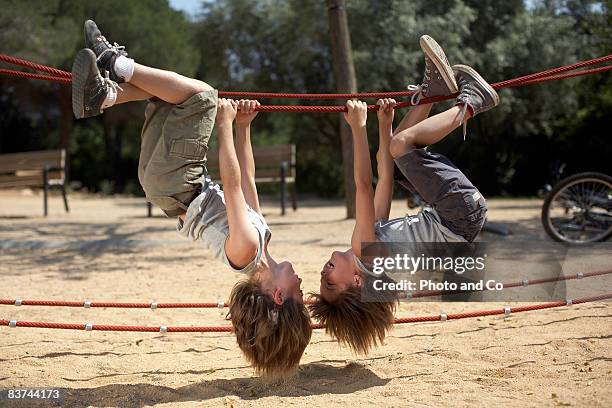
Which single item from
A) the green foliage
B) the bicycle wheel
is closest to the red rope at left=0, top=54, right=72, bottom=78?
the bicycle wheel

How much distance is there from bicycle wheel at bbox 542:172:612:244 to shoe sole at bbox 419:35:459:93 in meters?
3.51

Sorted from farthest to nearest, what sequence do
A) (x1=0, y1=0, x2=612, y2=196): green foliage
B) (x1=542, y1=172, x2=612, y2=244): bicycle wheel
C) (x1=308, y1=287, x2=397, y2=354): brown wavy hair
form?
(x1=0, y1=0, x2=612, y2=196): green foliage
(x1=542, y1=172, x2=612, y2=244): bicycle wheel
(x1=308, y1=287, x2=397, y2=354): brown wavy hair

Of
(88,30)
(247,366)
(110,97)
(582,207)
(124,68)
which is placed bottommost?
(247,366)

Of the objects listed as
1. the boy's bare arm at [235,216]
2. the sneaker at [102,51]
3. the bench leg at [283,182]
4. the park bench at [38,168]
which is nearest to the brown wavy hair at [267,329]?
the boy's bare arm at [235,216]

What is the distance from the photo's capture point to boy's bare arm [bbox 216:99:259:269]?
9.87 ft

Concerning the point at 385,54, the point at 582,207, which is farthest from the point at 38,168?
the point at 582,207

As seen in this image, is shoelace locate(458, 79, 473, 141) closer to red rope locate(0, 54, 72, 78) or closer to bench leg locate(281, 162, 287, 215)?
red rope locate(0, 54, 72, 78)

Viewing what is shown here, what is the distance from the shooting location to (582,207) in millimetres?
6555

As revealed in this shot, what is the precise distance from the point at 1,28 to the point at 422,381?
561 inches

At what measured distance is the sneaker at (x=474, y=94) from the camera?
132 inches

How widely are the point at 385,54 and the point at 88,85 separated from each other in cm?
1084

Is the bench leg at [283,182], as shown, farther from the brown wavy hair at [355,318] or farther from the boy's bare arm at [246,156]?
the brown wavy hair at [355,318]

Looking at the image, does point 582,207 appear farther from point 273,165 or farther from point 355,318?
point 273,165

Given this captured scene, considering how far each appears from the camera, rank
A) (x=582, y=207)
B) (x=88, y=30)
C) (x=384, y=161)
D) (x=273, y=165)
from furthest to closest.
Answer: (x=273, y=165)
(x=582, y=207)
(x=384, y=161)
(x=88, y=30)
